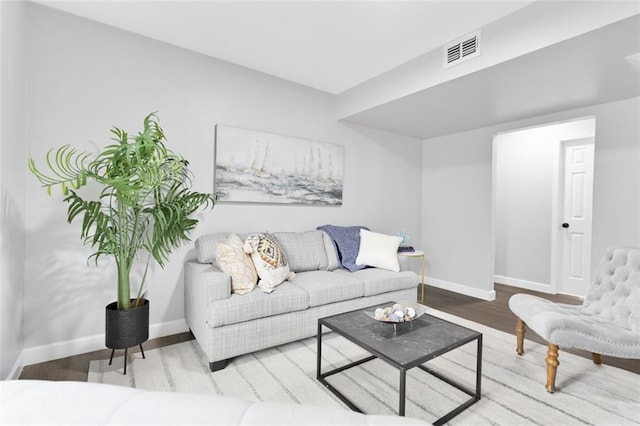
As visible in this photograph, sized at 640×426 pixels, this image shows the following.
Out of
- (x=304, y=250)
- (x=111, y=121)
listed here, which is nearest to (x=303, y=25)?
(x=111, y=121)

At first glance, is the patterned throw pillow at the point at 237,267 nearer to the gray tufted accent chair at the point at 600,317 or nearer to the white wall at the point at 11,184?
the white wall at the point at 11,184

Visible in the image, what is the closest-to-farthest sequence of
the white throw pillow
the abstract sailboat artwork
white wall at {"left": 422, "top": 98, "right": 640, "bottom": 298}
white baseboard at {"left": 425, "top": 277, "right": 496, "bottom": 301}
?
white wall at {"left": 422, "top": 98, "right": 640, "bottom": 298}
the abstract sailboat artwork
the white throw pillow
white baseboard at {"left": 425, "top": 277, "right": 496, "bottom": 301}

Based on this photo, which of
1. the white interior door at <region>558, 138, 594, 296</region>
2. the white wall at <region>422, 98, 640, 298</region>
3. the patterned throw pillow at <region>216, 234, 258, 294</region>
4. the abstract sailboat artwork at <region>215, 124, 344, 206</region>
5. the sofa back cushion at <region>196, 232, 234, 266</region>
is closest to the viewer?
the patterned throw pillow at <region>216, 234, 258, 294</region>

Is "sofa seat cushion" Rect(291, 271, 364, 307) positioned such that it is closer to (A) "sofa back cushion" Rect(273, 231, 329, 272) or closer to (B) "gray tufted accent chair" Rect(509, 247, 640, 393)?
(A) "sofa back cushion" Rect(273, 231, 329, 272)

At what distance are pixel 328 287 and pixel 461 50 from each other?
2.26 meters

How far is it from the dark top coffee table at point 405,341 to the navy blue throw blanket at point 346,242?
1.21 meters

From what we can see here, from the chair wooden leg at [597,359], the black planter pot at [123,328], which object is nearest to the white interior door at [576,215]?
the chair wooden leg at [597,359]

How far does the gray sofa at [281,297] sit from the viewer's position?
7.09 feet

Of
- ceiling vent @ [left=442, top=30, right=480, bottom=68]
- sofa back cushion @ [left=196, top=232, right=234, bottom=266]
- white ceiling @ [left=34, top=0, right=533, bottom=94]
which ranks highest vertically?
white ceiling @ [left=34, top=0, right=533, bottom=94]

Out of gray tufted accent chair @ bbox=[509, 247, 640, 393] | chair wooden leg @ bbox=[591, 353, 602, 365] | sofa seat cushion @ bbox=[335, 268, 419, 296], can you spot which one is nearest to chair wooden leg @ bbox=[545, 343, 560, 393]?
gray tufted accent chair @ bbox=[509, 247, 640, 393]

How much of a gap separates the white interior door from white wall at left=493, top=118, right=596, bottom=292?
0.16 meters

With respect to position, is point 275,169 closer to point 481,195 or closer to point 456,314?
point 456,314

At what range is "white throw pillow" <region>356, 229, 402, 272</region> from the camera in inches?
131

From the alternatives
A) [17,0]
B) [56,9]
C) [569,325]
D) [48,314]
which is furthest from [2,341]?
[569,325]
